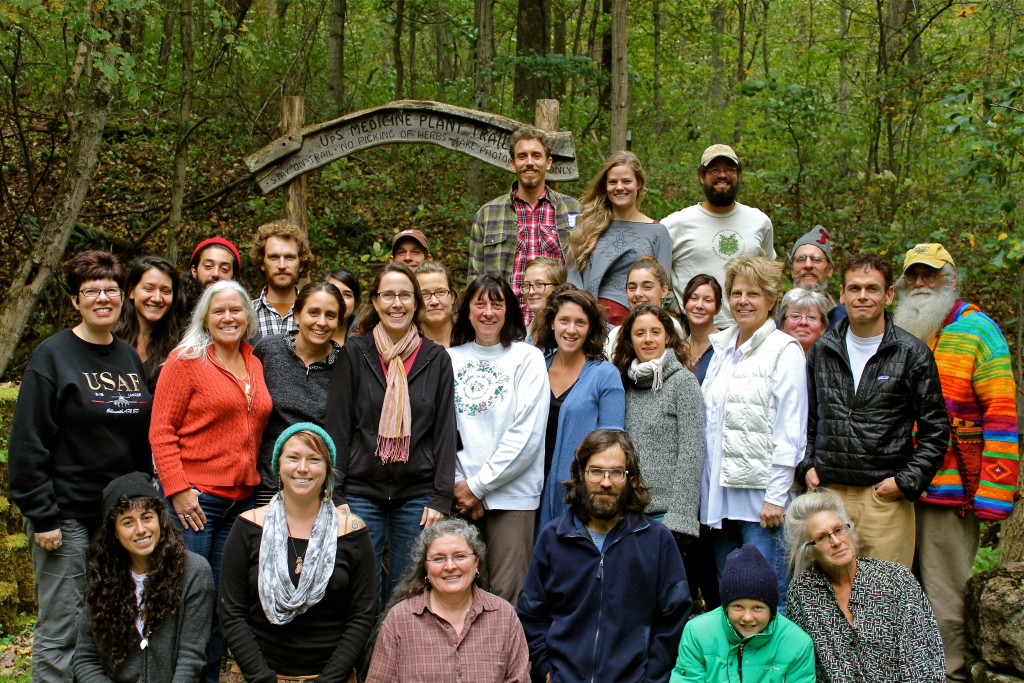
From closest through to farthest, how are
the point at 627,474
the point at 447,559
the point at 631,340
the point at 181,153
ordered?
the point at 447,559, the point at 627,474, the point at 631,340, the point at 181,153

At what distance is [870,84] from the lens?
11.2 m

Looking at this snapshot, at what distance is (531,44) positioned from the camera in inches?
456

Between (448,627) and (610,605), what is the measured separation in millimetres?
740

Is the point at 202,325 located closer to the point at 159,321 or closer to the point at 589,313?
the point at 159,321

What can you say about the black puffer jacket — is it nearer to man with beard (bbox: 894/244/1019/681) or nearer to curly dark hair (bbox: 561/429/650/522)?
man with beard (bbox: 894/244/1019/681)

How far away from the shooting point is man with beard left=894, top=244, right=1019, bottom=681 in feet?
14.5

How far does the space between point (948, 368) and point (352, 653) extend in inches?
132

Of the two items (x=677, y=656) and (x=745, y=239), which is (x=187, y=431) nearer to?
(x=677, y=656)

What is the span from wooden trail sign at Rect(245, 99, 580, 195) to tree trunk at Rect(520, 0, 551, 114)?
439cm

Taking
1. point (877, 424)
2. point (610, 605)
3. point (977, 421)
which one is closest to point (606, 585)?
point (610, 605)

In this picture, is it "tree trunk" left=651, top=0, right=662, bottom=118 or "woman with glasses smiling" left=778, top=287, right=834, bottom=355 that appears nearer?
"woman with glasses smiling" left=778, top=287, right=834, bottom=355

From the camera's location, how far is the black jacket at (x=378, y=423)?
14.2 feet

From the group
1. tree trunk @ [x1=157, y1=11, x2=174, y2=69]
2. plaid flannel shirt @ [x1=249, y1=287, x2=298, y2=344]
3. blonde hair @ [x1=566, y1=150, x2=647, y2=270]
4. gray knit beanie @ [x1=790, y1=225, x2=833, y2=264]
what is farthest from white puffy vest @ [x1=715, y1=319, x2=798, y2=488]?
tree trunk @ [x1=157, y1=11, x2=174, y2=69]

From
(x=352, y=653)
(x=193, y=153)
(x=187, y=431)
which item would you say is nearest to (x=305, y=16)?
(x=193, y=153)
